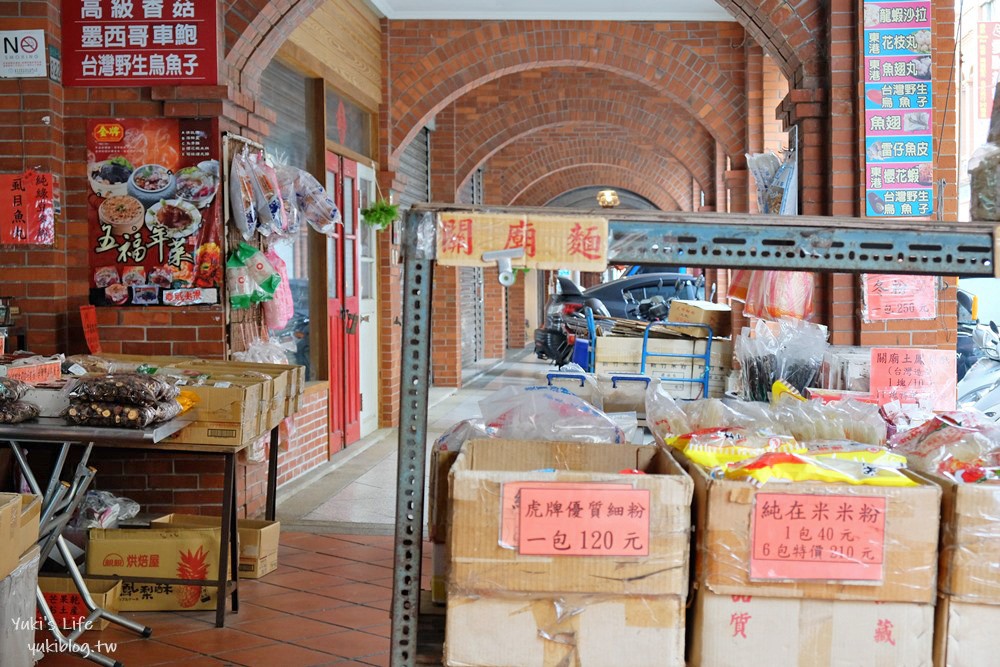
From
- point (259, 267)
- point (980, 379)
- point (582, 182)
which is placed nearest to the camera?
point (259, 267)

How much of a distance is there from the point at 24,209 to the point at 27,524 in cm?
236

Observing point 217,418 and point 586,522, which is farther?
point 217,418

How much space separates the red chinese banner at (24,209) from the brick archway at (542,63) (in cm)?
458

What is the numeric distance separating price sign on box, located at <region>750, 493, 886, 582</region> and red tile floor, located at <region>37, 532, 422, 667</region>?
2040 mm

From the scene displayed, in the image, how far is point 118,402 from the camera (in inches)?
139

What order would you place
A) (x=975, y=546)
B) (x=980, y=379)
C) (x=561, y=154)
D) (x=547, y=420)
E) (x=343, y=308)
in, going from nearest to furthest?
1. (x=975, y=546)
2. (x=547, y=420)
3. (x=980, y=379)
4. (x=343, y=308)
5. (x=561, y=154)

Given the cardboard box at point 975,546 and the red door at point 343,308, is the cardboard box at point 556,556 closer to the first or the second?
the cardboard box at point 975,546

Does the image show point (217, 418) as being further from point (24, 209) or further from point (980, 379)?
point (980, 379)

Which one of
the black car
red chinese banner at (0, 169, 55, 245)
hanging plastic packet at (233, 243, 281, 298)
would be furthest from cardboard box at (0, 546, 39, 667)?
the black car

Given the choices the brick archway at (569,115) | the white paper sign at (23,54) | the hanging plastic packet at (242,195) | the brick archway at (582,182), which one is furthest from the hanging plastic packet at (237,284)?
the brick archway at (582,182)

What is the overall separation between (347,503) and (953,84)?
164 inches

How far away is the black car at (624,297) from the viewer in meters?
15.0

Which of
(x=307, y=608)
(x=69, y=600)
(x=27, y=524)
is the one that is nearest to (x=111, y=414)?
(x=27, y=524)

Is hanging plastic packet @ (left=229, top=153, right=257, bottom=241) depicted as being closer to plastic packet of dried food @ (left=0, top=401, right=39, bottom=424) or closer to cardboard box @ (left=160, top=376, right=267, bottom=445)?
cardboard box @ (left=160, top=376, right=267, bottom=445)
